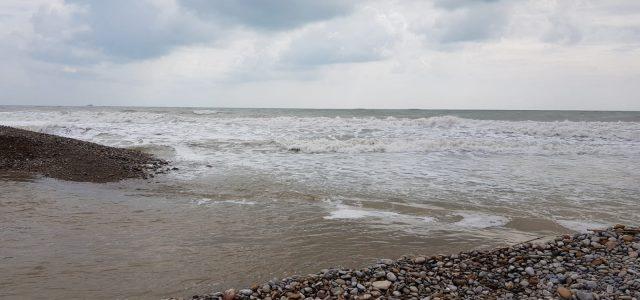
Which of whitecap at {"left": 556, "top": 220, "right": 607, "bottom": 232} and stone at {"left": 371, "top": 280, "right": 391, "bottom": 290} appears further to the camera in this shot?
whitecap at {"left": 556, "top": 220, "right": 607, "bottom": 232}

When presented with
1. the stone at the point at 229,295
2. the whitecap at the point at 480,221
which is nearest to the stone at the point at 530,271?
the whitecap at the point at 480,221

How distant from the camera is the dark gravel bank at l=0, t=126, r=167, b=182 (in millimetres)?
10023

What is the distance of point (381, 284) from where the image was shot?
4141 millimetres

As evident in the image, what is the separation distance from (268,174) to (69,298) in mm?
7382

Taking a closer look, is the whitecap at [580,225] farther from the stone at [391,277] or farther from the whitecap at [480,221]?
the stone at [391,277]

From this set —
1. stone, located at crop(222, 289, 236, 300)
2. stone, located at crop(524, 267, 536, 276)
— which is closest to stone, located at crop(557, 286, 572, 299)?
stone, located at crop(524, 267, 536, 276)

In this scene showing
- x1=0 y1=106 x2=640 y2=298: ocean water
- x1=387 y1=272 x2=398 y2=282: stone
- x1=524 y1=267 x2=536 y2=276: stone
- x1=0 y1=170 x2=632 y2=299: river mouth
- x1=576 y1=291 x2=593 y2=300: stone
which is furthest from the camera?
x1=0 y1=106 x2=640 y2=298: ocean water

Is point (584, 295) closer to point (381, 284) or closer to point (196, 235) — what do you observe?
point (381, 284)

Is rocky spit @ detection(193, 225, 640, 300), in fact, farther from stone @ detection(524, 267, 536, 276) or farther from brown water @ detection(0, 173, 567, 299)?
brown water @ detection(0, 173, 567, 299)

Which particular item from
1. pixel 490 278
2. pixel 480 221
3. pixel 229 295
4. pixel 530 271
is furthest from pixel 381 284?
pixel 480 221

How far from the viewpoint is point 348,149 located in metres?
17.1

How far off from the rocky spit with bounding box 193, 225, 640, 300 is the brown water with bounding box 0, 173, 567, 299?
1.82 ft

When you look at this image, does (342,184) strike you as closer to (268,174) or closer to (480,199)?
(268,174)

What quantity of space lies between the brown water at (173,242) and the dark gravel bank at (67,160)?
67.3 inches
